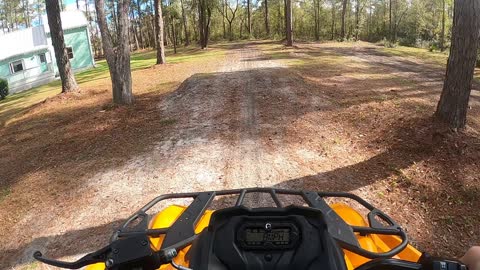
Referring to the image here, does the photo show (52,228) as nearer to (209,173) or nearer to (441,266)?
(209,173)

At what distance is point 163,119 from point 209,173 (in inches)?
152

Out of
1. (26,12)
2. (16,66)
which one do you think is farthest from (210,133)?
(26,12)

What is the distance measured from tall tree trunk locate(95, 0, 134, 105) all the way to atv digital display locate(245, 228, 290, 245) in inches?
417

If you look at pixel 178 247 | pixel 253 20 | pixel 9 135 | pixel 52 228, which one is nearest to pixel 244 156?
pixel 52 228

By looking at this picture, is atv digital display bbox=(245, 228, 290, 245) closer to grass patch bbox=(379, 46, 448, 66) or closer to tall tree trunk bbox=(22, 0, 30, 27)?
grass patch bbox=(379, 46, 448, 66)

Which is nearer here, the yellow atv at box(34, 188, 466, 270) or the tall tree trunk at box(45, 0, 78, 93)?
the yellow atv at box(34, 188, 466, 270)

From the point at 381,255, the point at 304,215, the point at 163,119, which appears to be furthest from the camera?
the point at 163,119

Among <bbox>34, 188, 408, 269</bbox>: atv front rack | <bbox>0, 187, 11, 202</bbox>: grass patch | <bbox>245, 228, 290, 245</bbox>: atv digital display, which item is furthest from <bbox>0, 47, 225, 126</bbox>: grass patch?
<bbox>245, 228, 290, 245</bbox>: atv digital display

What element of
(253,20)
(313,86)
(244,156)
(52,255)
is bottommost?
(52,255)

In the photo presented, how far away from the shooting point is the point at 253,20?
62719 mm

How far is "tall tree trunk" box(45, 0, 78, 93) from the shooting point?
14.3 m

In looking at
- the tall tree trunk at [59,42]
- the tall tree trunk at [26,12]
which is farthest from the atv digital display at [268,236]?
the tall tree trunk at [26,12]

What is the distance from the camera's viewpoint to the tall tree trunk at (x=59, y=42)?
1428 centimetres

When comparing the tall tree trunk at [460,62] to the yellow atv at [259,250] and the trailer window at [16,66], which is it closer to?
the yellow atv at [259,250]
